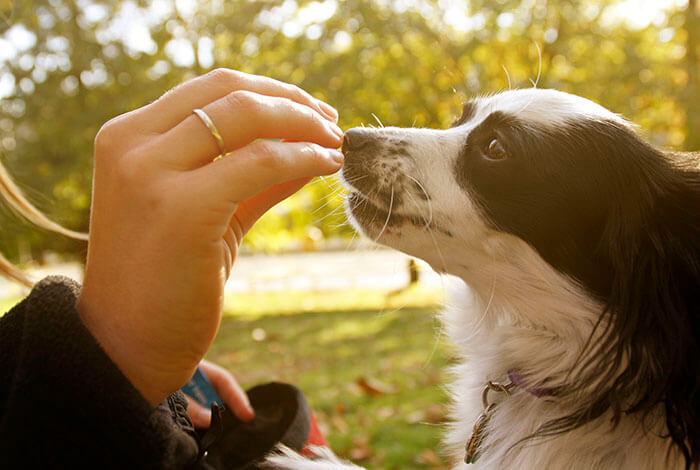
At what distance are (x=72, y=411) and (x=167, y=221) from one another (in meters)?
0.31

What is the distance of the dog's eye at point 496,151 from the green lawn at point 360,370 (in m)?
0.74

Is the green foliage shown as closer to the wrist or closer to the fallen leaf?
the fallen leaf

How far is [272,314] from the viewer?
886 centimetres

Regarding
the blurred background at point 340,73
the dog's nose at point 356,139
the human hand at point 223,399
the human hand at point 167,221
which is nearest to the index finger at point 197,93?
the human hand at point 167,221

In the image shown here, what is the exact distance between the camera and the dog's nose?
1.85 metres

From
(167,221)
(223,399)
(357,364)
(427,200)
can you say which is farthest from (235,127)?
(357,364)

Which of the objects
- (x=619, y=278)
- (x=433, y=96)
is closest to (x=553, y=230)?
(x=619, y=278)

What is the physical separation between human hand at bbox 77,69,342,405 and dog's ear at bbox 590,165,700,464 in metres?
1.09

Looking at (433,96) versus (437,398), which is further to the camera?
(433,96)

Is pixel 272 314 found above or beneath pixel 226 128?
Result: beneath

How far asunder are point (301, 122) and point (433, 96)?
23.8 ft

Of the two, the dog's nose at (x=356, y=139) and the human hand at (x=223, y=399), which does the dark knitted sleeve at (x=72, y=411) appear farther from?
the dog's nose at (x=356, y=139)

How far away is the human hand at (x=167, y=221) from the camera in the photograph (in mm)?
865

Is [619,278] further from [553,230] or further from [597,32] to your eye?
[597,32]
